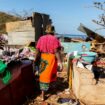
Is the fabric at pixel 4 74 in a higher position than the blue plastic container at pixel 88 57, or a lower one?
lower

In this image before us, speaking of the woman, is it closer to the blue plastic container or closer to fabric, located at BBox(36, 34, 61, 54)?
fabric, located at BBox(36, 34, 61, 54)

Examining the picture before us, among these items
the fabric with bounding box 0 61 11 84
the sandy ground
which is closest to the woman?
the sandy ground

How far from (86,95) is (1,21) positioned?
1970 cm

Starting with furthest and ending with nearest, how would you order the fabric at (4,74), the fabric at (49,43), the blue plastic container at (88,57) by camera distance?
the blue plastic container at (88,57) < the fabric at (49,43) < the fabric at (4,74)

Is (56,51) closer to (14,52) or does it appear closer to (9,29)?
(14,52)

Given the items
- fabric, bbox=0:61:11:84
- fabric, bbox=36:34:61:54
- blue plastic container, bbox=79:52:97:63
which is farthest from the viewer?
blue plastic container, bbox=79:52:97:63

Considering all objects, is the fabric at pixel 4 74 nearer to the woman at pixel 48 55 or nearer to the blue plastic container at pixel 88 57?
the woman at pixel 48 55

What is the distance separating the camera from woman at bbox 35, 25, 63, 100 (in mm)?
6012

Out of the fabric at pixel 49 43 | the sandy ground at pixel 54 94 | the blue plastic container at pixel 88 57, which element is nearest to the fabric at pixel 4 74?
the sandy ground at pixel 54 94

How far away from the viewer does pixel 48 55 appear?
6090 mm

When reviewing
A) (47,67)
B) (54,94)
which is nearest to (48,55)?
(47,67)

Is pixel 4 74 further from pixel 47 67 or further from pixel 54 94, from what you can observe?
pixel 54 94

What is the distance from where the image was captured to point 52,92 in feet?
22.3

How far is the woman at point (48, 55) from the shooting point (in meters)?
6.01
